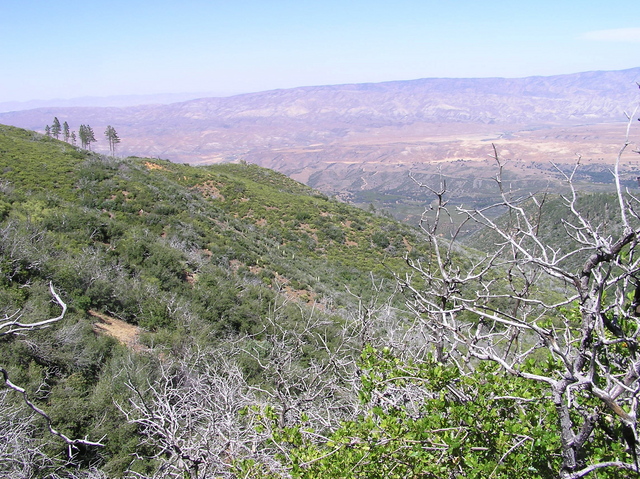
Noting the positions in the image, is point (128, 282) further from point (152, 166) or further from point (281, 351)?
point (152, 166)

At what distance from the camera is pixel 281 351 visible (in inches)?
244

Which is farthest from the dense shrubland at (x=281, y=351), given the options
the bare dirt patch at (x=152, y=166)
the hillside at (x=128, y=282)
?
the bare dirt patch at (x=152, y=166)

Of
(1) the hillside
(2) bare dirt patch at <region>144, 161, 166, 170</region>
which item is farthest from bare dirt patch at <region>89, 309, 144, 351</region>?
(2) bare dirt patch at <region>144, 161, 166, 170</region>

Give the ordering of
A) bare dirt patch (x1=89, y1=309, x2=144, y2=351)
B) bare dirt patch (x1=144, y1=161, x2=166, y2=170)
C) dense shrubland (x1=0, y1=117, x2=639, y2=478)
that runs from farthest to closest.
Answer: bare dirt patch (x1=144, y1=161, x2=166, y2=170) → bare dirt patch (x1=89, y1=309, x2=144, y2=351) → dense shrubland (x1=0, y1=117, x2=639, y2=478)

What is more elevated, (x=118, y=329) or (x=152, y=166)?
(x=152, y=166)

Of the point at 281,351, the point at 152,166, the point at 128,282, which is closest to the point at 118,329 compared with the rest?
the point at 128,282

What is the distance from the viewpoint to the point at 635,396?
190 cm

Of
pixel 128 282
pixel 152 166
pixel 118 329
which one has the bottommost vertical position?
pixel 118 329

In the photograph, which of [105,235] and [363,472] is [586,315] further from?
[105,235]

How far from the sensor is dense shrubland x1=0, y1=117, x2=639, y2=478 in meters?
2.42

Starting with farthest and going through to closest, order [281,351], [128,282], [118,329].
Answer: [128,282] → [118,329] → [281,351]

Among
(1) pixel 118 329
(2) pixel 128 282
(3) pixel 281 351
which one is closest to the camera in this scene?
(3) pixel 281 351

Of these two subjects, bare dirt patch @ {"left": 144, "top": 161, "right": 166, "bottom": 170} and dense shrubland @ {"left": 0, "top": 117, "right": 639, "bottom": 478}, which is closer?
dense shrubland @ {"left": 0, "top": 117, "right": 639, "bottom": 478}

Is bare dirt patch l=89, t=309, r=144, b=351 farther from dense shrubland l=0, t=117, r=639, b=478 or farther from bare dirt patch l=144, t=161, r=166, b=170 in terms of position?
bare dirt patch l=144, t=161, r=166, b=170
